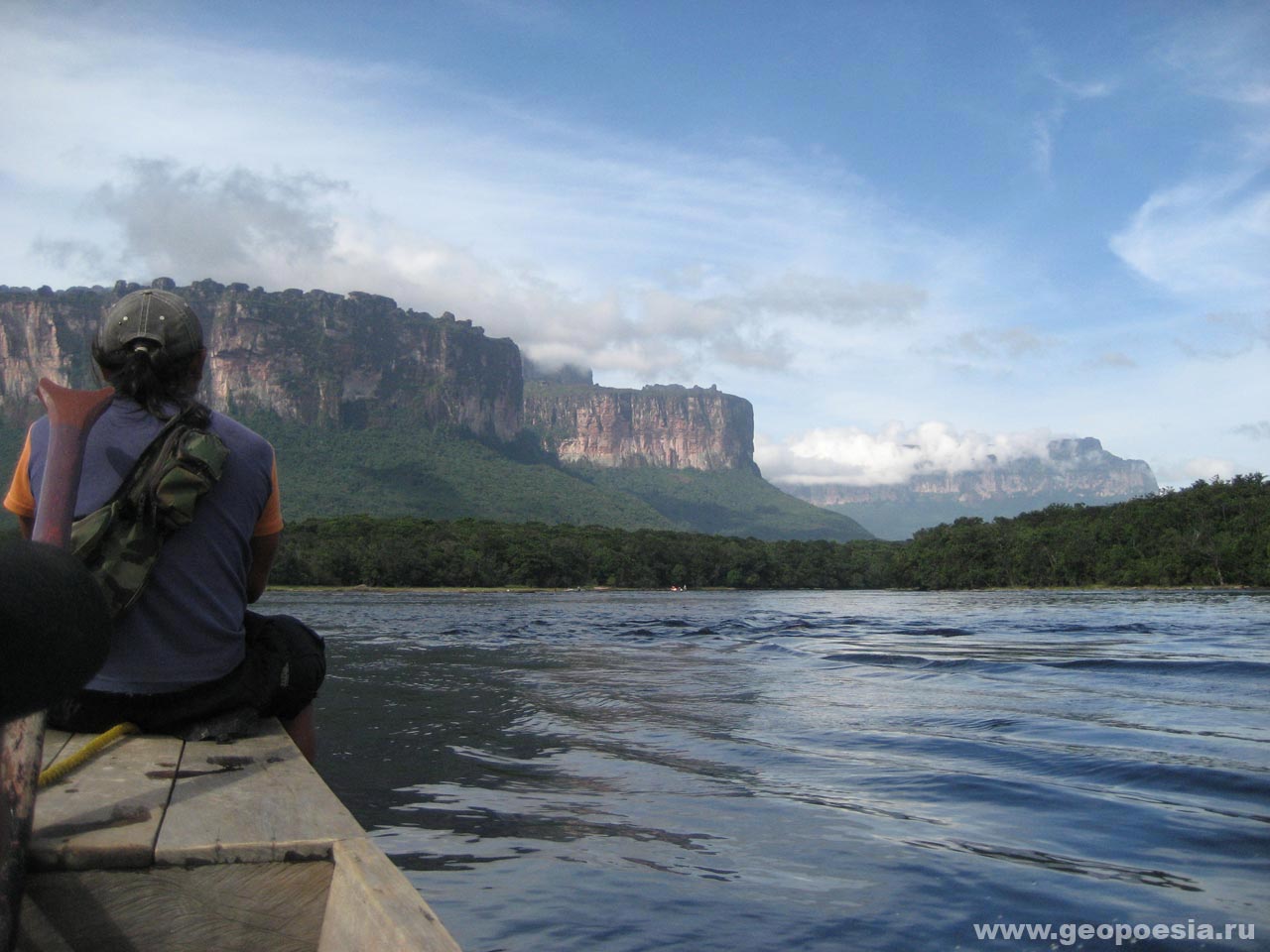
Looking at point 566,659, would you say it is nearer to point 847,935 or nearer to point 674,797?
A: point 674,797

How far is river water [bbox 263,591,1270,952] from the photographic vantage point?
3436 millimetres

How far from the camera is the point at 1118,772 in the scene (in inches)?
220

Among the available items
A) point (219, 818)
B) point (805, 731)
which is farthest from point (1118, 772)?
point (219, 818)

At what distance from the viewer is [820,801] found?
16.7ft

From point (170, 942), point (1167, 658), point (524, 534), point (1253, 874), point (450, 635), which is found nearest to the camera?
point (170, 942)

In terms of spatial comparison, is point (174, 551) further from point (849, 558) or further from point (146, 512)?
point (849, 558)

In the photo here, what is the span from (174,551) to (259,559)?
0.57 m

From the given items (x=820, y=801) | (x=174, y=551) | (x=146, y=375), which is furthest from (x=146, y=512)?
(x=820, y=801)

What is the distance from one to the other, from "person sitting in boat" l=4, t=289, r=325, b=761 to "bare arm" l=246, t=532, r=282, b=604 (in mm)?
55

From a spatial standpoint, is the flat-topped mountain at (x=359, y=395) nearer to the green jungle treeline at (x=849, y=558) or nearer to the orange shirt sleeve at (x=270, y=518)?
the green jungle treeline at (x=849, y=558)

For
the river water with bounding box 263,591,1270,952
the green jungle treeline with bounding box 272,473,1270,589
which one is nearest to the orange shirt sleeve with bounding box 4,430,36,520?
the river water with bounding box 263,591,1270,952

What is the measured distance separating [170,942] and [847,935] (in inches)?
84.9

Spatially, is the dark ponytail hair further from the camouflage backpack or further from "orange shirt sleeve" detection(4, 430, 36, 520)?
"orange shirt sleeve" detection(4, 430, 36, 520)

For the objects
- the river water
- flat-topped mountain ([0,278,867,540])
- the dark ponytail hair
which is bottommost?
the river water
